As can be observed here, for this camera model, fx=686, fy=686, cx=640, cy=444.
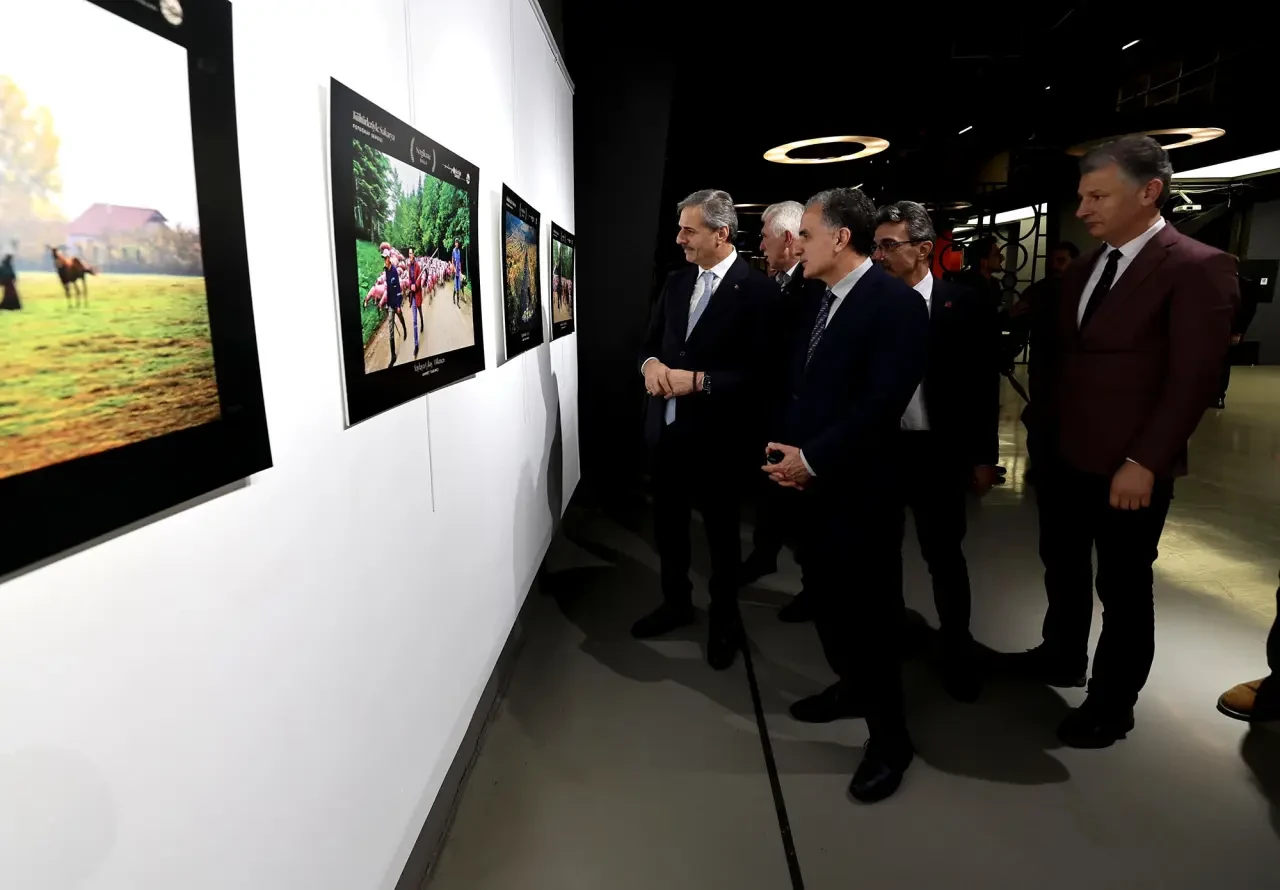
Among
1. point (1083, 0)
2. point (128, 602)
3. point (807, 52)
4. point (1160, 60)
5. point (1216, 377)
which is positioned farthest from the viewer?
point (807, 52)

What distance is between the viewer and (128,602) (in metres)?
0.87

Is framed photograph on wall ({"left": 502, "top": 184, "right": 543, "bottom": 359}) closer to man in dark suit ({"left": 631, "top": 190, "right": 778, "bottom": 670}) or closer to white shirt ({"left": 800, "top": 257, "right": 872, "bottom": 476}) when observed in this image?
man in dark suit ({"left": 631, "top": 190, "right": 778, "bottom": 670})

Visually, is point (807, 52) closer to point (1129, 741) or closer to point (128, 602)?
point (1129, 741)

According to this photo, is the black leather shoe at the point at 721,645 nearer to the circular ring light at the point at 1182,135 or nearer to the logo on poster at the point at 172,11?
the logo on poster at the point at 172,11

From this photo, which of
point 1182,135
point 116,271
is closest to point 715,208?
point 116,271

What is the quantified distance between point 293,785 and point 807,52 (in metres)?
5.86

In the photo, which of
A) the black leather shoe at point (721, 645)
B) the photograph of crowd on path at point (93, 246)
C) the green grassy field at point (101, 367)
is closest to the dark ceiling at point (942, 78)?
the black leather shoe at point (721, 645)

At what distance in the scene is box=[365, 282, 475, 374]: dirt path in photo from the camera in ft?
5.23

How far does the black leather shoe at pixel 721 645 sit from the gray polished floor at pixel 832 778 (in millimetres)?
62

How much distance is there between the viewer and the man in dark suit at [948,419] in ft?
8.54

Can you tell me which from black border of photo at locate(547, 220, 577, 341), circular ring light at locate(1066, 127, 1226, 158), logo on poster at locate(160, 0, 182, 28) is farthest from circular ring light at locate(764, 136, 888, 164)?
logo on poster at locate(160, 0, 182, 28)

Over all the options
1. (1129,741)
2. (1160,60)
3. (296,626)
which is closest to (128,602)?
(296,626)

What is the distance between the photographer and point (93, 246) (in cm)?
77

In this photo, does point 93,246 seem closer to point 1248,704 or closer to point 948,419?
point 948,419
